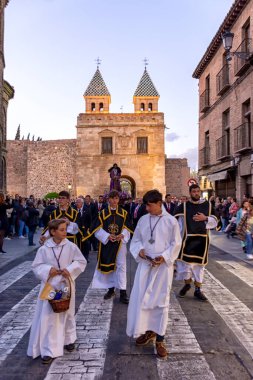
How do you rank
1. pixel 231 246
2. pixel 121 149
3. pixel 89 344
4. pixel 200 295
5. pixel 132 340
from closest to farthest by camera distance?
1. pixel 89 344
2. pixel 132 340
3. pixel 200 295
4. pixel 231 246
5. pixel 121 149

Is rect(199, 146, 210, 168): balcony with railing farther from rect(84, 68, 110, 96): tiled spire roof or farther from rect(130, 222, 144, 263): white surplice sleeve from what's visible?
rect(84, 68, 110, 96): tiled spire roof

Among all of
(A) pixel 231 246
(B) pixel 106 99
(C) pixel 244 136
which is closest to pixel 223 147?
(C) pixel 244 136

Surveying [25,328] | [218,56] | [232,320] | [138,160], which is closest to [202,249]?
[232,320]

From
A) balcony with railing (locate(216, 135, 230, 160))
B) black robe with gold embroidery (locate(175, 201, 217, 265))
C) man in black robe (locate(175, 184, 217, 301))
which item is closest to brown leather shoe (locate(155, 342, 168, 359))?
man in black robe (locate(175, 184, 217, 301))

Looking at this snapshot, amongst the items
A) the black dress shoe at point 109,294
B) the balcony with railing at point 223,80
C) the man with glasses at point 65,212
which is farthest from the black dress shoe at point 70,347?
the balcony with railing at point 223,80

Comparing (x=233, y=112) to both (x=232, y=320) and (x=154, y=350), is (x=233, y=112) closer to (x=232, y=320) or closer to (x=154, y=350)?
(x=232, y=320)

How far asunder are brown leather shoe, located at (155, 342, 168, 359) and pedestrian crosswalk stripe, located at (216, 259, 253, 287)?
376 centimetres

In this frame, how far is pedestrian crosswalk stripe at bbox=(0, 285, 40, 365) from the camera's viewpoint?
427 centimetres

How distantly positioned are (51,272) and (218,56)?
817 inches

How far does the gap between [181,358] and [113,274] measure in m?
2.82

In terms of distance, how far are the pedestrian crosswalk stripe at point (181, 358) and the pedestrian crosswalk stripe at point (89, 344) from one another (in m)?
0.64

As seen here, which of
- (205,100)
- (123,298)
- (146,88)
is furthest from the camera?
(146,88)

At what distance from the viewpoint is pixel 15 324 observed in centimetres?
499

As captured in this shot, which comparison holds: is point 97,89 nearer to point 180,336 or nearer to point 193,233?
point 193,233
